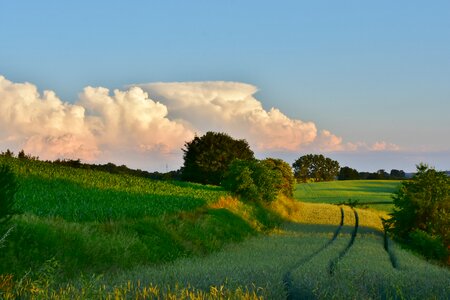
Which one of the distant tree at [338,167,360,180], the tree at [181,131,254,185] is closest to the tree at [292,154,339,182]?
the distant tree at [338,167,360,180]

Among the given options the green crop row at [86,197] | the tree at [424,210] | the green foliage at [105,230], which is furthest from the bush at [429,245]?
the green crop row at [86,197]

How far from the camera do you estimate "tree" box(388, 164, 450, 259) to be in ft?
109

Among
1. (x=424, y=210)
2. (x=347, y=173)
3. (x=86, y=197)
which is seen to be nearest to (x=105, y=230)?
(x=86, y=197)

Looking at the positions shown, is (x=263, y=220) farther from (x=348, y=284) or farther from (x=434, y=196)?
(x=348, y=284)

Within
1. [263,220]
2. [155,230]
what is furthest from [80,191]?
[155,230]

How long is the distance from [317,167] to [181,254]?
128 meters

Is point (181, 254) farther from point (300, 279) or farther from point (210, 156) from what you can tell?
point (210, 156)

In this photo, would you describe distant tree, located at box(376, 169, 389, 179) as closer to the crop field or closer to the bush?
the bush

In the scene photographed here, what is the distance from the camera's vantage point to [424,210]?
35.0 meters

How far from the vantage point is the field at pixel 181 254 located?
1144 centimetres

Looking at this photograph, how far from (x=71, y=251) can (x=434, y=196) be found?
982 inches

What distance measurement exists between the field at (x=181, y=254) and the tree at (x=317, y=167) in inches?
3935

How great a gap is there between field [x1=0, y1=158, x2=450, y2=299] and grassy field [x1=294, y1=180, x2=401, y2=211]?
33028 mm

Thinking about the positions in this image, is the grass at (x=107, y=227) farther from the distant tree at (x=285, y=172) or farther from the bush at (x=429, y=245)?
the distant tree at (x=285, y=172)
